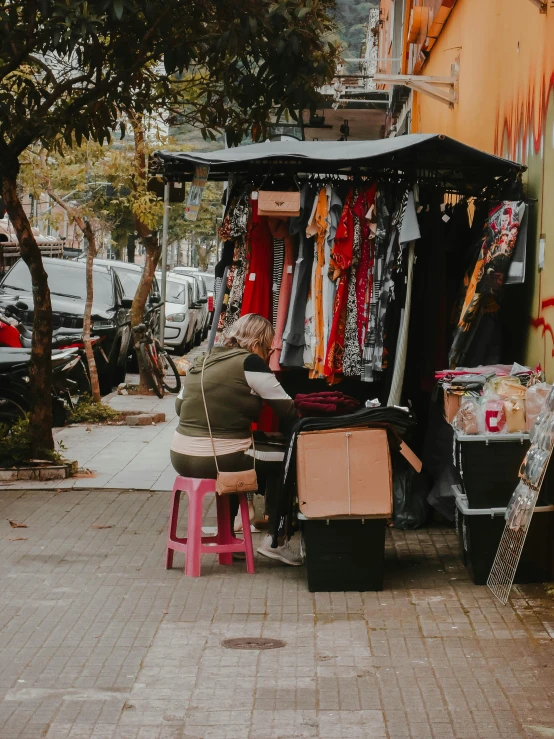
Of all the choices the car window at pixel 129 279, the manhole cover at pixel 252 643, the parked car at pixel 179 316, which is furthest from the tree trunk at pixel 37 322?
the parked car at pixel 179 316

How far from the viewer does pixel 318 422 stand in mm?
6863

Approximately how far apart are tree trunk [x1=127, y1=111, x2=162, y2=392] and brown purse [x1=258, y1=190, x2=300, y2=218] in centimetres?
793

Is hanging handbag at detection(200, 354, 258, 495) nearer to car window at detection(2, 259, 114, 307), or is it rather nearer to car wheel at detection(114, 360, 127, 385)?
car window at detection(2, 259, 114, 307)

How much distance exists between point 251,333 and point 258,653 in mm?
2323

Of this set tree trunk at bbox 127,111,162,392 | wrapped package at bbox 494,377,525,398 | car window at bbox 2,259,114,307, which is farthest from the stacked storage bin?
car window at bbox 2,259,114,307

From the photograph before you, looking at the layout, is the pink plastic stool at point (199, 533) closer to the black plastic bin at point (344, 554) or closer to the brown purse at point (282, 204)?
the black plastic bin at point (344, 554)

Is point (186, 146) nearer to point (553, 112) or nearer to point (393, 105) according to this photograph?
point (393, 105)

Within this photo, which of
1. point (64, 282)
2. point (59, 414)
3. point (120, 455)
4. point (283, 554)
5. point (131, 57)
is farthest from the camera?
point (64, 282)

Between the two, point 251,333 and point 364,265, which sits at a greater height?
point 364,265

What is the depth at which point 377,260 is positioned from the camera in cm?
826

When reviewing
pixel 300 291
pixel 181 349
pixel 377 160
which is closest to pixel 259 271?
pixel 300 291

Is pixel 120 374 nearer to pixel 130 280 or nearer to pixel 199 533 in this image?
pixel 130 280

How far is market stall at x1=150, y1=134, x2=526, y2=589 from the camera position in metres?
7.99

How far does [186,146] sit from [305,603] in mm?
14330
